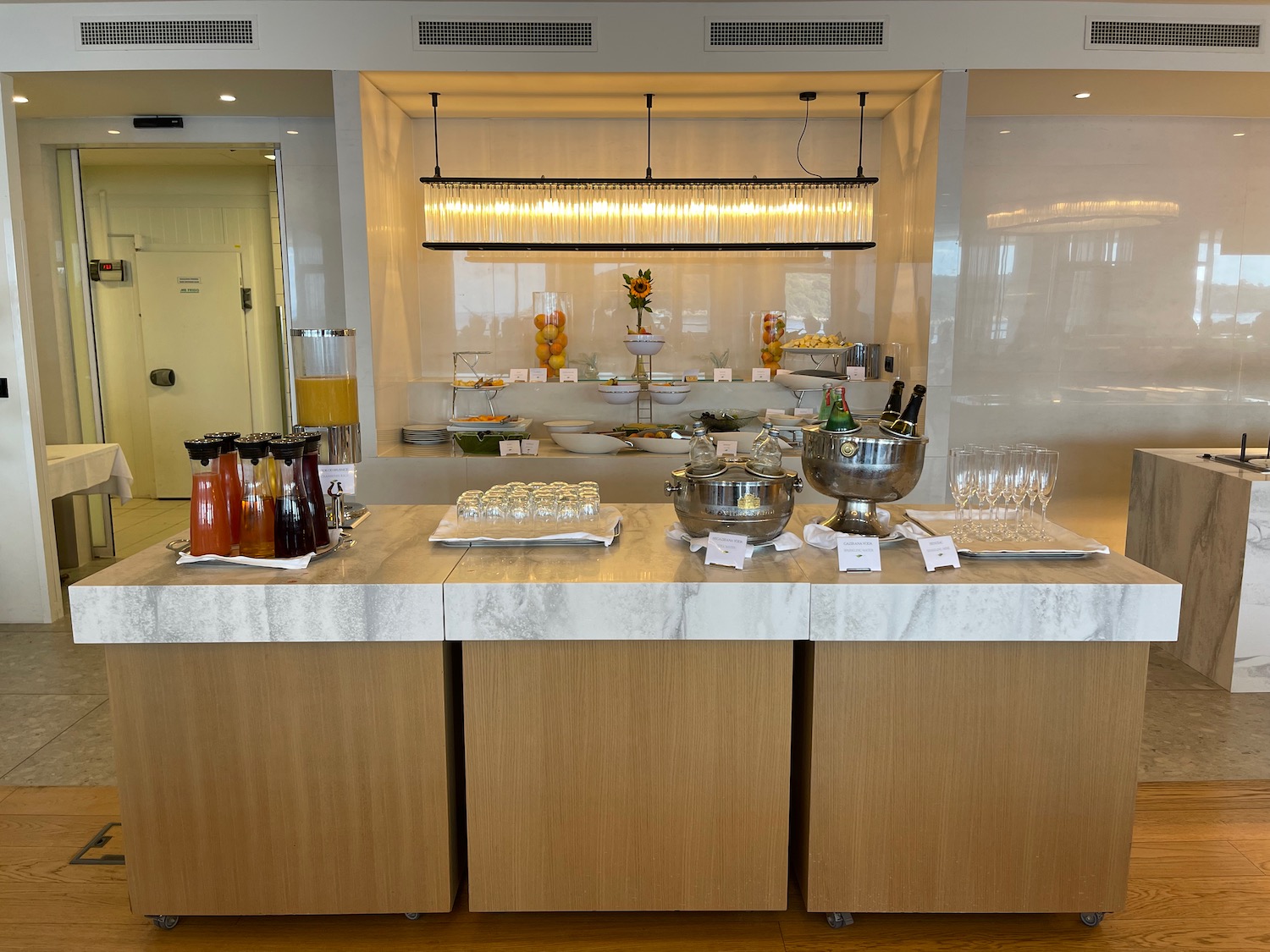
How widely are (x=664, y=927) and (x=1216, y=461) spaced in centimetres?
319

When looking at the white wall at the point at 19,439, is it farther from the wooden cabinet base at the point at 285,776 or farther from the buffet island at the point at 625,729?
the wooden cabinet base at the point at 285,776

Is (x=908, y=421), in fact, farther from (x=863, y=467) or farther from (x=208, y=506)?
(x=208, y=506)

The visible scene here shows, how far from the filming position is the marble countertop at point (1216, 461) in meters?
3.64

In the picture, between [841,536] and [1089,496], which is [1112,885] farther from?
[1089,496]

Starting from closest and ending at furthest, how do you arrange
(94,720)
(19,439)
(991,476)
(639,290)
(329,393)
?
A: (991,476) → (329,393) → (94,720) → (19,439) → (639,290)

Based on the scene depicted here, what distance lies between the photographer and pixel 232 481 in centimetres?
217

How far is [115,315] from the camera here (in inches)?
289

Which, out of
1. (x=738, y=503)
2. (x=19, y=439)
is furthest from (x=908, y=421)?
(x=19, y=439)

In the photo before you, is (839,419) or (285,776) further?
(839,419)

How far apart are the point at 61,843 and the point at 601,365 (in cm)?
363

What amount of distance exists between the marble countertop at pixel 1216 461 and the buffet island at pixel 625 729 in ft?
6.45

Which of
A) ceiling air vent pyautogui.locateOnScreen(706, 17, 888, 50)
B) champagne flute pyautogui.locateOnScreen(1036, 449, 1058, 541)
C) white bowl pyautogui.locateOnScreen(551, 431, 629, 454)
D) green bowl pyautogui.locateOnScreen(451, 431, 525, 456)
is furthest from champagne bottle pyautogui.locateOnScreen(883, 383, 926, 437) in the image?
green bowl pyautogui.locateOnScreen(451, 431, 525, 456)

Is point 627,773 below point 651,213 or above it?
below

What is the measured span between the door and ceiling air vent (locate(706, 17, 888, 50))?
463 centimetres
